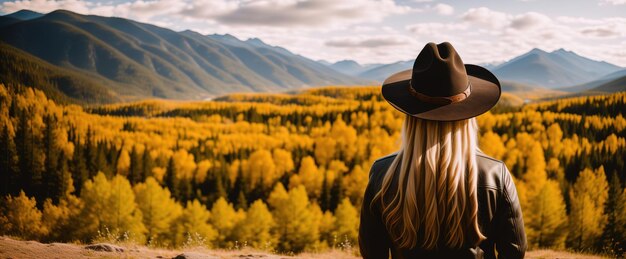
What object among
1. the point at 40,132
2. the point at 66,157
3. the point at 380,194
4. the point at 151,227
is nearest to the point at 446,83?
the point at 380,194

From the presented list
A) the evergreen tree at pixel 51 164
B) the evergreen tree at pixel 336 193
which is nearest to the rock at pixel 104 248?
the evergreen tree at pixel 51 164

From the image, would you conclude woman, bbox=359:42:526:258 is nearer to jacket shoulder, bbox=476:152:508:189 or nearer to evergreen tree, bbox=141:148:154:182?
jacket shoulder, bbox=476:152:508:189

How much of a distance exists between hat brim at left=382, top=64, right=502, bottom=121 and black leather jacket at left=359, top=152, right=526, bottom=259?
1.29 feet

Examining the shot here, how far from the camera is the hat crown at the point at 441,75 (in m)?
2.45

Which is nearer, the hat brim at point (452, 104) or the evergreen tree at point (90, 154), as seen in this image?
the hat brim at point (452, 104)

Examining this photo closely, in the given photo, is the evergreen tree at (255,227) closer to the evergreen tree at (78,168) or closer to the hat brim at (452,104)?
the evergreen tree at (78,168)

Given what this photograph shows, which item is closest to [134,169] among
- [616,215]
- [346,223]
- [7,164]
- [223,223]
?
[223,223]

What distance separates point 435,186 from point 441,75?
2.45 feet

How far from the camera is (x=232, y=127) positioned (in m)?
122

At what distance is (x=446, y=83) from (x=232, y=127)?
402ft

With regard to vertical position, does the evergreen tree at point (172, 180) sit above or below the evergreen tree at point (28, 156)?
below

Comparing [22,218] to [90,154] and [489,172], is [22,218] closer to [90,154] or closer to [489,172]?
[90,154]

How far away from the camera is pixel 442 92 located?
96.3 inches

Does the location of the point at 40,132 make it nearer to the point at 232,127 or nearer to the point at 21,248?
the point at 21,248
